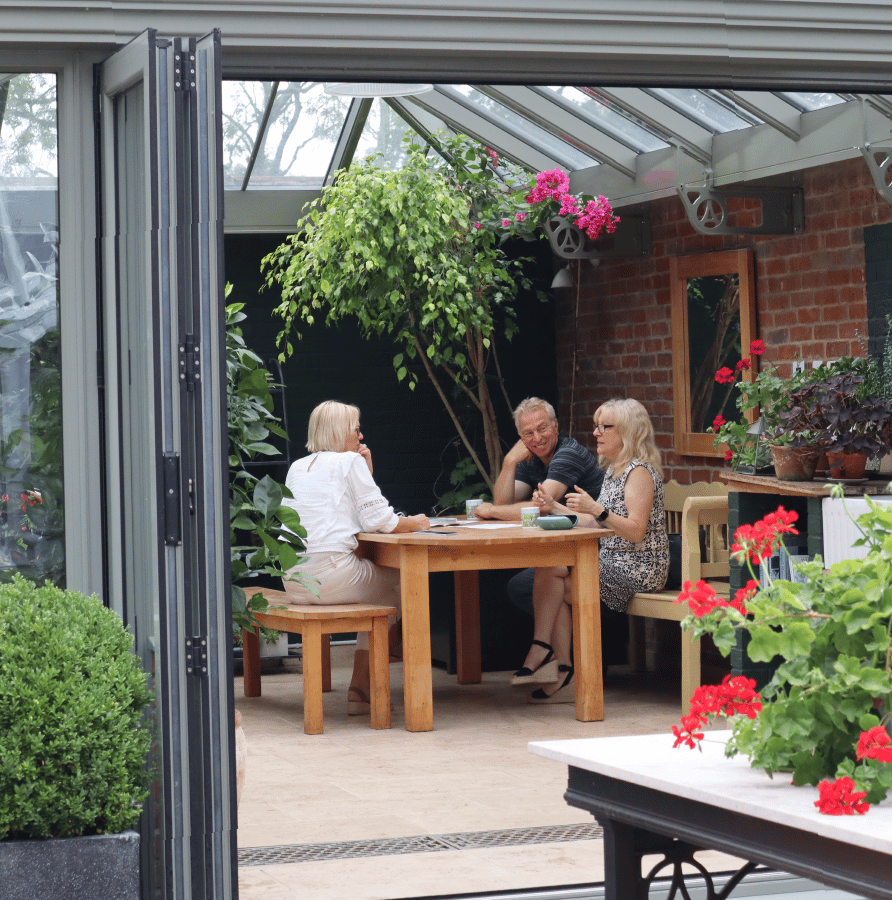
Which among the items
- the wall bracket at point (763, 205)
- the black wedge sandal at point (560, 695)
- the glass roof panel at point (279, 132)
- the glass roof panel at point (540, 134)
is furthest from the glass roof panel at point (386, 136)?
the black wedge sandal at point (560, 695)

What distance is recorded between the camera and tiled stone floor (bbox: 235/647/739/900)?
150 inches

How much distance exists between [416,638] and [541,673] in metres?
0.89

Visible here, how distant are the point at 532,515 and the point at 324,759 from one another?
1518 millimetres

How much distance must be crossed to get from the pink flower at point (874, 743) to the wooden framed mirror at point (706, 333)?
5123 mm

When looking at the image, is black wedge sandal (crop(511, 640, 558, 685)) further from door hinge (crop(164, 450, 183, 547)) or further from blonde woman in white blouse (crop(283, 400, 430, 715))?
door hinge (crop(164, 450, 183, 547))

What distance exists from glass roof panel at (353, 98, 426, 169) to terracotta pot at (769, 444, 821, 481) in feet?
11.1

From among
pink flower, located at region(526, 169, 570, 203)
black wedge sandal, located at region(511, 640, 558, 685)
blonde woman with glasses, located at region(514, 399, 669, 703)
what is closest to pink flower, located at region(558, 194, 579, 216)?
pink flower, located at region(526, 169, 570, 203)

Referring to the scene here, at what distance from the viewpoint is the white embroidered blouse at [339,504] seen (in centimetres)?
619

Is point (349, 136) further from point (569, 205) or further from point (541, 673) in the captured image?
point (541, 673)

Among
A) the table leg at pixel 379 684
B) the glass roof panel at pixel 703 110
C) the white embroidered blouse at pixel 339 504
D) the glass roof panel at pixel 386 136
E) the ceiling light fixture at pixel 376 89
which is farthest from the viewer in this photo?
the glass roof panel at pixel 386 136

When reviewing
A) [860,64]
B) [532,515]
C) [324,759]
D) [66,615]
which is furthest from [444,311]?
[66,615]

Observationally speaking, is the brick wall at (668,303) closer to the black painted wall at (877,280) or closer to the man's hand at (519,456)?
the black painted wall at (877,280)

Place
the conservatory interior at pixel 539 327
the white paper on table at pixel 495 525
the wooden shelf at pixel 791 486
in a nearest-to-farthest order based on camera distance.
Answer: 1. the conservatory interior at pixel 539 327
2. the wooden shelf at pixel 791 486
3. the white paper on table at pixel 495 525

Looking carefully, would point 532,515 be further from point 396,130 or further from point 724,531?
point 396,130
